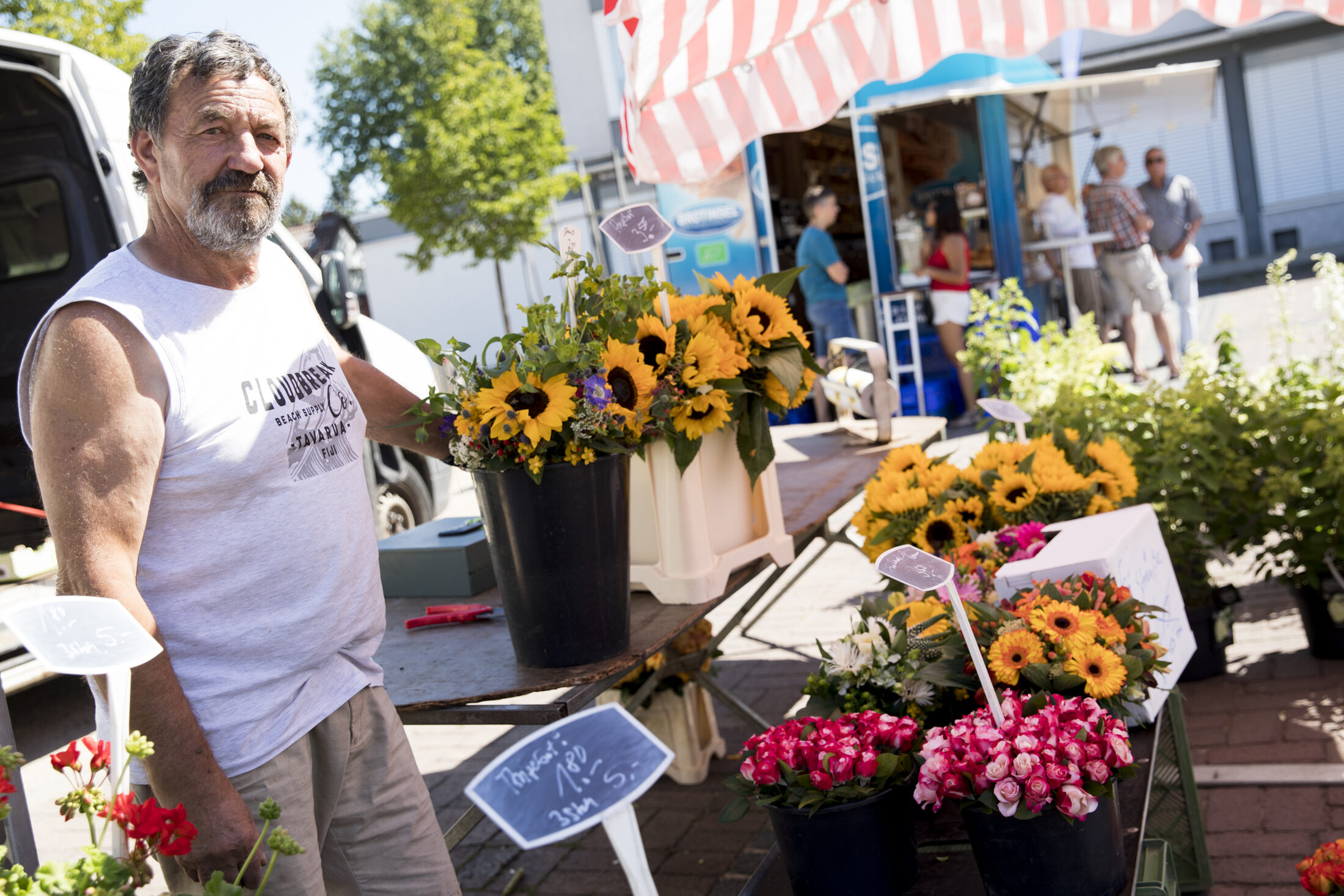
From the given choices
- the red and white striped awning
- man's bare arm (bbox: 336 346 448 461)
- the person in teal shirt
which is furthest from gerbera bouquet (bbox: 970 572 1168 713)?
the person in teal shirt

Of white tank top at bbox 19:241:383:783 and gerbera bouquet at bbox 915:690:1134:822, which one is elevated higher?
white tank top at bbox 19:241:383:783

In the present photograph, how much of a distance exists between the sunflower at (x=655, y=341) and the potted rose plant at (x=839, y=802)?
0.67 metres

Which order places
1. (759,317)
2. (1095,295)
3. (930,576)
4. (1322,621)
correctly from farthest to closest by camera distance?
(1095,295), (1322,621), (759,317), (930,576)

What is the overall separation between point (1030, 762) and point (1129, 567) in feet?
2.32

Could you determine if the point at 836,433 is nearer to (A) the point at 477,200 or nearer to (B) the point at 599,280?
(B) the point at 599,280

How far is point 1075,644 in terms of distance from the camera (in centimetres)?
174

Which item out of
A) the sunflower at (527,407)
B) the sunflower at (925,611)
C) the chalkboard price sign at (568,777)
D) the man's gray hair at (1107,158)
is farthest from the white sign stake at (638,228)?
the man's gray hair at (1107,158)

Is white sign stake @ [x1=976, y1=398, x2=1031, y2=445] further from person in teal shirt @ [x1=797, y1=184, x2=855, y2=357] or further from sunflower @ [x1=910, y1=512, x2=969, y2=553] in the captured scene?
person in teal shirt @ [x1=797, y1=184, x2=855, y2=357]

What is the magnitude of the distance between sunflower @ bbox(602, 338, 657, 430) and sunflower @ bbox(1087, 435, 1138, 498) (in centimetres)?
136

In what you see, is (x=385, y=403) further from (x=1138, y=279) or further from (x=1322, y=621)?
(x=1138, y=279)

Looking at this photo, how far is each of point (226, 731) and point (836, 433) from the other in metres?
3.02

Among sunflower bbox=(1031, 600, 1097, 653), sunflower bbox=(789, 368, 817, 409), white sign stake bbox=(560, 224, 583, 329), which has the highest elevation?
white sign stake bbox=(560, 224, 583, 329)

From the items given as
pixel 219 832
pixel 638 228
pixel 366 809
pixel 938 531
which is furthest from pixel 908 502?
pixel 219 832

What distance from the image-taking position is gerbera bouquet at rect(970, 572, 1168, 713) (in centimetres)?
173
